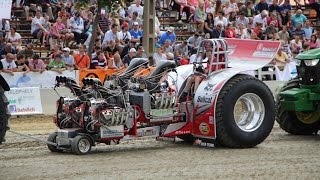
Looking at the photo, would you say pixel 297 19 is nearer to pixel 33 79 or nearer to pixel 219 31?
pixel 219 31

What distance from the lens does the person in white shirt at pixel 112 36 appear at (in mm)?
21492

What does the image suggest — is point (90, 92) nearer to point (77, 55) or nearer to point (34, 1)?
point (77, 55)

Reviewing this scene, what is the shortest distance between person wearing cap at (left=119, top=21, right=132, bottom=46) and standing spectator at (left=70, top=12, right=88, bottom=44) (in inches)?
41.6

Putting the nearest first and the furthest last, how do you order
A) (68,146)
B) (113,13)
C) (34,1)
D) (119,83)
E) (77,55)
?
(68,146)
(119,83)
(77,55)
(113,13)
(34,1)

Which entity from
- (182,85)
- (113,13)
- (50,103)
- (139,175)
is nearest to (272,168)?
(139,175)

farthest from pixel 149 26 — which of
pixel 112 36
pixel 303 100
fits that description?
pixel 303 100

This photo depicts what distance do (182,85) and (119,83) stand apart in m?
1.00

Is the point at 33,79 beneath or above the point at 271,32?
beneath

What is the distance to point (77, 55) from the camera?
1953cm

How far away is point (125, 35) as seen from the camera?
2205cm

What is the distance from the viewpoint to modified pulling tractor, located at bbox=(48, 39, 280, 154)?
38.7ft

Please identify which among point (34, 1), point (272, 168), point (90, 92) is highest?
point (34, 1)

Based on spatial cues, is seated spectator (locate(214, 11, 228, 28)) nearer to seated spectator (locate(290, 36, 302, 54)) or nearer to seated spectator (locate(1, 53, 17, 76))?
seated spectator (locate(290, 36, 302, 54))

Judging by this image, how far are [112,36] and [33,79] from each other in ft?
12.9
